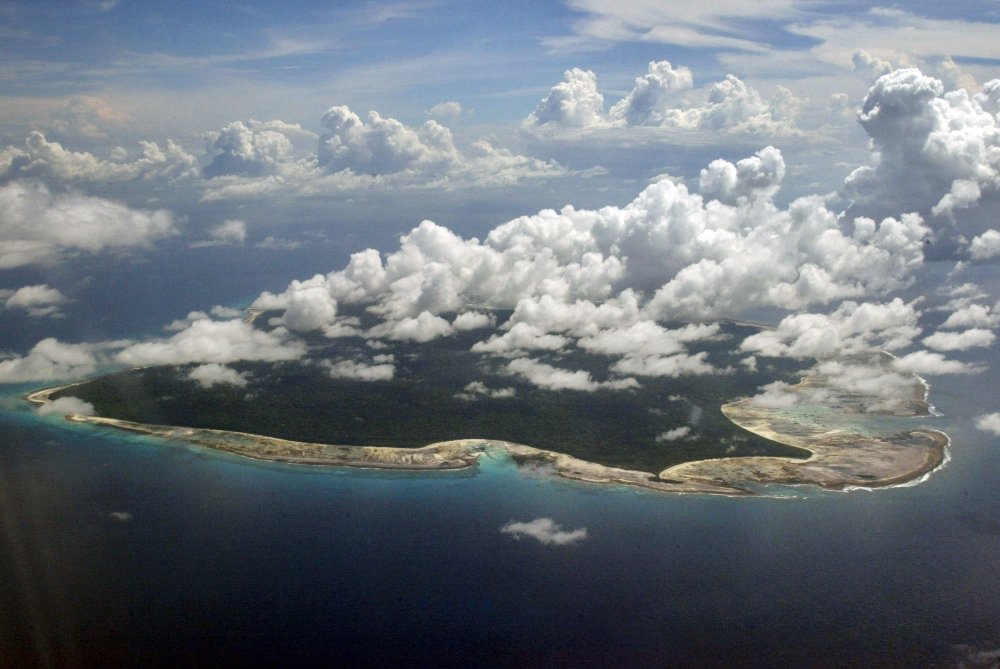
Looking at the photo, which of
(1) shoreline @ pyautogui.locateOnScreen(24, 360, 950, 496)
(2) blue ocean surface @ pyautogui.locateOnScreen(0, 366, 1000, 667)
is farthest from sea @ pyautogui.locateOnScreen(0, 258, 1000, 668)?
(1) shoreline @ pyautogui.locateOnScreen(24, 360, 950, 496)

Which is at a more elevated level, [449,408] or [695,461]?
[449,408]

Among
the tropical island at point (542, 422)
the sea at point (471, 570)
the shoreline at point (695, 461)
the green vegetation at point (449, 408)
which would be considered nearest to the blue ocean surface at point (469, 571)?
the sea at point (471, 570)

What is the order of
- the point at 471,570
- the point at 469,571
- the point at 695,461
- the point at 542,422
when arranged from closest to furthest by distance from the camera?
1. the point at 469,571
2. the point at 471,570
3. the point at 695,461
4. the point at 542,422

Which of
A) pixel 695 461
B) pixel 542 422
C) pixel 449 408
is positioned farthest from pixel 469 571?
pixel 449 408

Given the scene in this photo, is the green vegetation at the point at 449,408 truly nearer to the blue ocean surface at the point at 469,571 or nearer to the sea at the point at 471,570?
the sea at the point at 471,570

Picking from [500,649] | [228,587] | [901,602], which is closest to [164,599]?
[228,587]

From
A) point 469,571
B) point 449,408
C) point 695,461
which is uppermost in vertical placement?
point 449,408

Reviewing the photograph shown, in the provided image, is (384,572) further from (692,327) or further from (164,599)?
(692,327)

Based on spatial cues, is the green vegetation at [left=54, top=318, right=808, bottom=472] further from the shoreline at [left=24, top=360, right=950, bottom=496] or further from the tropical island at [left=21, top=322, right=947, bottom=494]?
the shoreline at [left=24, top=360, right=950, bottom=496]

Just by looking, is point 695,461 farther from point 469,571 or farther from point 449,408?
point 449,408
